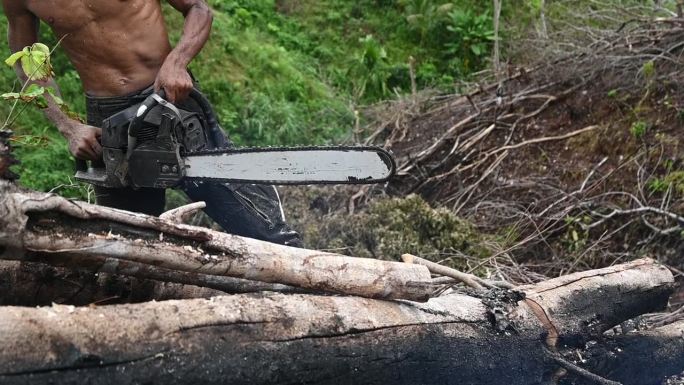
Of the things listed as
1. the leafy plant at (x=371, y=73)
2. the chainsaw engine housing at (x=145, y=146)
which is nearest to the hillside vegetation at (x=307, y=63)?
the leafy plant at (x=371, y=73)

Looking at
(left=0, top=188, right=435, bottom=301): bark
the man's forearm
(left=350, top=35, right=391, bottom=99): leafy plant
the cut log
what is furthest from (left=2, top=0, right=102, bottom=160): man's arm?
(left=350, top=35, right=391, bottom=99): leafy plant

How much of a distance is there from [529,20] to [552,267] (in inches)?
179

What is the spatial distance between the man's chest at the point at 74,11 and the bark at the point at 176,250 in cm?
148

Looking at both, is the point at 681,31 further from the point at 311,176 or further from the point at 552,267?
the point at 311,176

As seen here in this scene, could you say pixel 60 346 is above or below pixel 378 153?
above

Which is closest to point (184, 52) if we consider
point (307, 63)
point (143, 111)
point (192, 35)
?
point (192, 35)

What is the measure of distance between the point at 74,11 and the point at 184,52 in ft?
1.45

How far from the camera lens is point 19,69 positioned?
11.2ft

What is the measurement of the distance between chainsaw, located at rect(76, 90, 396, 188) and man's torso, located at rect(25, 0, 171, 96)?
0.27 metres

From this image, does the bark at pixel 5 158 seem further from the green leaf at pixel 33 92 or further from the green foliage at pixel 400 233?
the green foliage at pixel 400 233

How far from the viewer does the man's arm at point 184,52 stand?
10.7 feet

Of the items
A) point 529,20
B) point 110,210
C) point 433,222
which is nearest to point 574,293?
point 110,210

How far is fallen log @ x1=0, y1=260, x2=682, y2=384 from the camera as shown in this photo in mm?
1838

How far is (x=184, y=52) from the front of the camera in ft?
11.0
